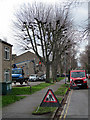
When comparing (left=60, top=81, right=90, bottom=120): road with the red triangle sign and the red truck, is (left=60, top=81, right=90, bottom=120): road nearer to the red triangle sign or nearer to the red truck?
the red triangle sign

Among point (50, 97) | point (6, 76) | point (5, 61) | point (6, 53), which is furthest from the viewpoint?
point (6, 76)

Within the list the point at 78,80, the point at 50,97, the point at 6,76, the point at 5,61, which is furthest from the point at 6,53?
the point at 50,97

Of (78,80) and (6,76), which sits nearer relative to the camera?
(78,80)

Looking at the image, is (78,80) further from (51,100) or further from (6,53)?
(51,100)

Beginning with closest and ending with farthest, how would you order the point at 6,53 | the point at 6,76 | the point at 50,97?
the point at 50,97, the point at 6,53, the point at 6,76

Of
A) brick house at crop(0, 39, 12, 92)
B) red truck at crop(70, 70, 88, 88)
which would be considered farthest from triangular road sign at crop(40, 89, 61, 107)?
red truck at crop(70, 70, 88, 88)

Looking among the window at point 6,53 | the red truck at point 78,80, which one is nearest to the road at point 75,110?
the red truck at point 78,80

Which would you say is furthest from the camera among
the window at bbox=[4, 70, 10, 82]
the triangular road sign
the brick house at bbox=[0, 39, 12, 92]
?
the window at bbox=[4, 70, 10, 82]

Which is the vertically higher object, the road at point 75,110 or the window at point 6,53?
the window at point 6,53

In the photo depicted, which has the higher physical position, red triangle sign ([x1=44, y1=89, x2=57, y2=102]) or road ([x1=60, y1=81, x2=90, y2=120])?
red triangle sign ([x1=44, y1=89, x2=57, y2=102])

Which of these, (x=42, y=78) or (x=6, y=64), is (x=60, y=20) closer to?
(x=6, y=64)

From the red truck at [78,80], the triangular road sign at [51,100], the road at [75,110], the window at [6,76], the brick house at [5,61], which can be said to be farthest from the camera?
the window at [6,76]

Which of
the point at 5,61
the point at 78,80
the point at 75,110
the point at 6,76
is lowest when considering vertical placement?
the point at 75,110

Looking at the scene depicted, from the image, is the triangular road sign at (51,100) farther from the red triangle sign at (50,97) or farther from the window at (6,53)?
the window at (6,53)
